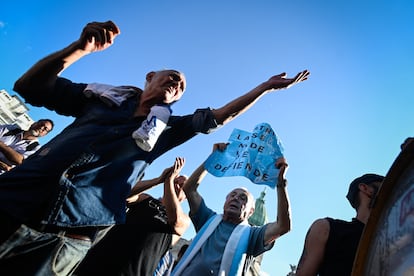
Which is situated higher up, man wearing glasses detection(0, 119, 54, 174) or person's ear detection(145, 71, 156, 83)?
person's ear detection(145, 71, 156, 83)

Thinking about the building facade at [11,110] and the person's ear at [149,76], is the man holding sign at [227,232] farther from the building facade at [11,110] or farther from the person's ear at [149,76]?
the building facade at [11,110]

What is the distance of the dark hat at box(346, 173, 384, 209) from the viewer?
2.78 m

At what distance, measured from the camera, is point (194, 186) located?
3885 millimetres

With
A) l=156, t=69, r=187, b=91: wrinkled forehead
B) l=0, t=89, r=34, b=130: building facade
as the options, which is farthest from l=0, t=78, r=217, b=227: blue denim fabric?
l=0, t=89, r=34, b=130: building facade

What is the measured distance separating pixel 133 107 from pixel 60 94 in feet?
1.47

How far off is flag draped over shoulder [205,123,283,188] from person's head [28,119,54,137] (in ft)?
10.4

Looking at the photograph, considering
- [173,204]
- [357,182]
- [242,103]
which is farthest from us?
[173,204]

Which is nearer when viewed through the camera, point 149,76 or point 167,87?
point 167,87

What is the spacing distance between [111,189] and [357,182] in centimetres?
241

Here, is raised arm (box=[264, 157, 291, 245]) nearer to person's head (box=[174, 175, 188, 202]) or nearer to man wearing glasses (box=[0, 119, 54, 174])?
person's head (box=[174, 175, 188, 202])

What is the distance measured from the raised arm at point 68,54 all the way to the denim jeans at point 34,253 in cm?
83

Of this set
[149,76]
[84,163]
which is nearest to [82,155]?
[84,163]

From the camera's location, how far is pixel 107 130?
166 cm

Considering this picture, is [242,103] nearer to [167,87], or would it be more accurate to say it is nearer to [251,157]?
[167,87]
